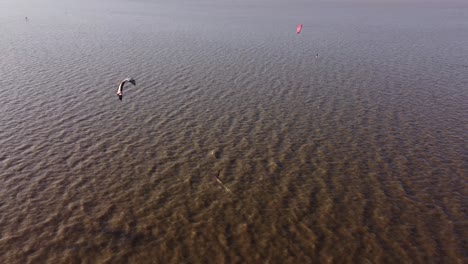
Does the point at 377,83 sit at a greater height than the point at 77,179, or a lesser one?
lesser

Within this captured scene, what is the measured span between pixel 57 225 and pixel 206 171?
9.49m

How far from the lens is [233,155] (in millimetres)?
26406

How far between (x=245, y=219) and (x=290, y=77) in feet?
88.7

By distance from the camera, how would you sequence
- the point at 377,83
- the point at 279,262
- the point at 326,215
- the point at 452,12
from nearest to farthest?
the point at 279,262
the point at 326,215
the point at 377,83
the point at 452,12

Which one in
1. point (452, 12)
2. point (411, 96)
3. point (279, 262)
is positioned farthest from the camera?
point (452, 12)

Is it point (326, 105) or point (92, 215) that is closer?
point (92, 215)

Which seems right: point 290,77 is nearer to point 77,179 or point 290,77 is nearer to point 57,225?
point 77,179

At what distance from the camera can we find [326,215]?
20.3 m

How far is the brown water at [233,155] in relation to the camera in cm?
1833

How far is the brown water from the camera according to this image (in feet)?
60.1

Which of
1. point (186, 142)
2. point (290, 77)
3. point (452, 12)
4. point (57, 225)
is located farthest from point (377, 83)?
point (452, 12)

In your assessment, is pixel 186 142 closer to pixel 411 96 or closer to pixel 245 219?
pixel 245 219

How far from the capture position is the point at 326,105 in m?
35.6

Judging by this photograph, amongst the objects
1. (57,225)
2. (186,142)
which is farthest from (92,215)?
(186,142)
